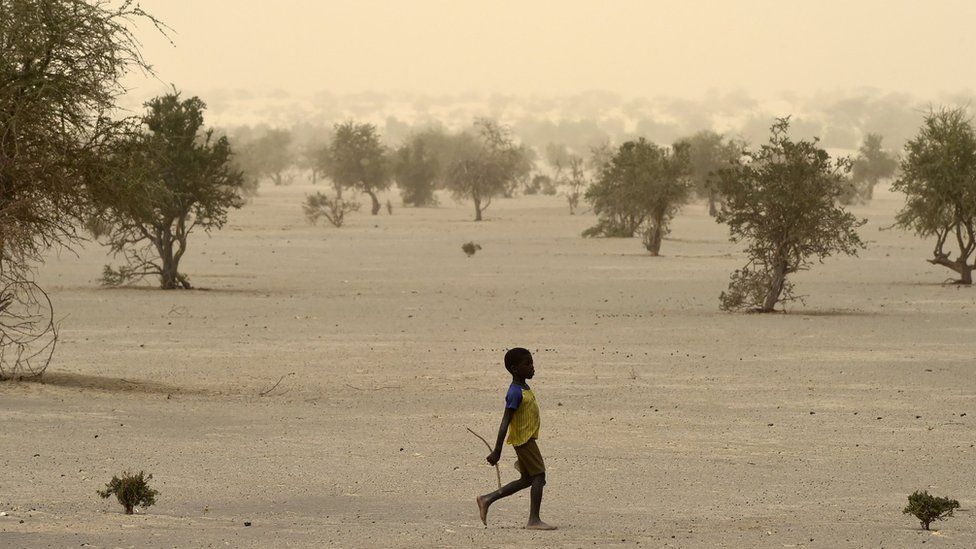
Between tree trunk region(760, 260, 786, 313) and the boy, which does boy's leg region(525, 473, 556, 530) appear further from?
tree trunk region(760, 260, 786, 313)

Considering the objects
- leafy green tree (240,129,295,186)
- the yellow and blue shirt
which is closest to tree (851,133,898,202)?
leafy green tree (240,129,295,186)

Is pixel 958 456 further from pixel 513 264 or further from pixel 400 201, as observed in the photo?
pixel 400 201

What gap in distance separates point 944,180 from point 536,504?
1167 inches

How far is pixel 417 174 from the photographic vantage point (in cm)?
9969

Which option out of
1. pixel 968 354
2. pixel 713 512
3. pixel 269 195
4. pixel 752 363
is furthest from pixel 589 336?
pixel 269 195

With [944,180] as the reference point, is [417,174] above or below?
below

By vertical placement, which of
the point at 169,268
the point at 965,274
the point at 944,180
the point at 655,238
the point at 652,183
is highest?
the point at 944,180

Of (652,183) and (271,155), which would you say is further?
(271,155)

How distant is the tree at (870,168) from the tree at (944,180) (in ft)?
242

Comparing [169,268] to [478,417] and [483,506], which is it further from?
[483,506]

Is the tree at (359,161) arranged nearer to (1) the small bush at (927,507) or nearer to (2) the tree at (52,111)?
(2) the tree at (52,111)

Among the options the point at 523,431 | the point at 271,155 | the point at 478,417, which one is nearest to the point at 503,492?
the point at 523,431

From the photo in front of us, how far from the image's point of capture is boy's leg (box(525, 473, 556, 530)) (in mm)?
10258

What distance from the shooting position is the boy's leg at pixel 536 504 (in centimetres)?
1026
